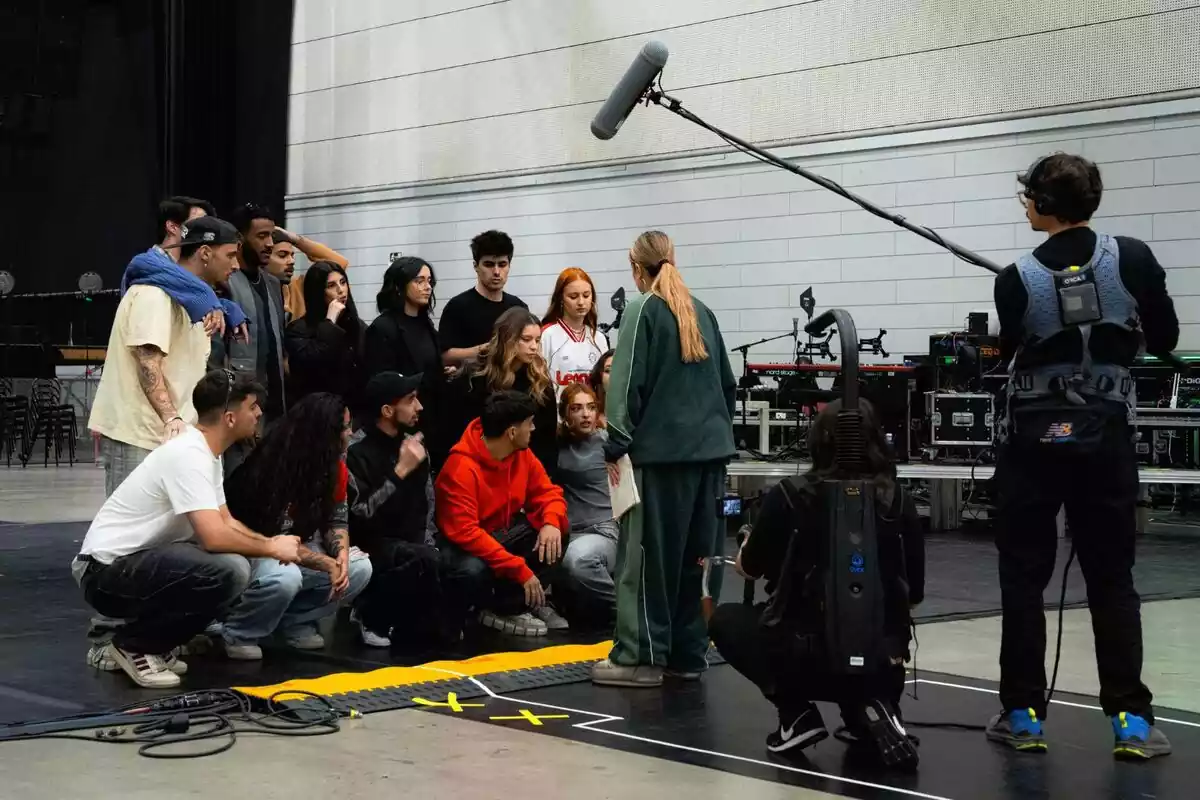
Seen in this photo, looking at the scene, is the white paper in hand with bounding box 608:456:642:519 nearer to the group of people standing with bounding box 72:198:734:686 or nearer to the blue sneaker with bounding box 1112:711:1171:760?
the group of people standing with bounding box 72:198:734:686

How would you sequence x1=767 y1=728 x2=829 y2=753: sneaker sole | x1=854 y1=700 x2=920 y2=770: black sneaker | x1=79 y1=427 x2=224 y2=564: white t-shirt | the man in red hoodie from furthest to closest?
the man in red hoodie → x1=79 y1=427 x2=224 y2=564: white t-shirt → x1=767 y1=728 x2=829 y2=753: sneaker sole → x1=854 y1=700 x2=920 y2=770: black sneaker

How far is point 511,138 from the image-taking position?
1469 centimetres

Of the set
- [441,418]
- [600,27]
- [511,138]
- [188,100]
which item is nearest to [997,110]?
[600,27]

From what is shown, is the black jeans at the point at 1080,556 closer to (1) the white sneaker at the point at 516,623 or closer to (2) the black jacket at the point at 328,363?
(1) the white sneaker at the point at 516,623

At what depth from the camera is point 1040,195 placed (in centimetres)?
371

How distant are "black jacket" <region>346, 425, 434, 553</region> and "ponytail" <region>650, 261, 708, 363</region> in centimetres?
130

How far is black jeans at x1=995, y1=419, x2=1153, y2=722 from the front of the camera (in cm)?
362

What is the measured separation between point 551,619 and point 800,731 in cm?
226

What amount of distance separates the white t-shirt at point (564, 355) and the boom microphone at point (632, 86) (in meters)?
1.24

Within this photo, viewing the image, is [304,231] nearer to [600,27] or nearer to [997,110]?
[600,27]

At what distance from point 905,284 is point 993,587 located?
5.00 meters

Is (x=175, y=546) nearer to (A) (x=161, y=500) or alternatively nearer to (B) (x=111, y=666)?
(A) (x=161, y=500)

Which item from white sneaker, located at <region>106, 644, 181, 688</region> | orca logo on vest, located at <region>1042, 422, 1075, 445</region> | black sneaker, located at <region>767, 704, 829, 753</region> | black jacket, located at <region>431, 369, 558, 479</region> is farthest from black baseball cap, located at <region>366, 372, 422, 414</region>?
orca logo on vest, located at <region>1042, 422, 1075, 445</region>

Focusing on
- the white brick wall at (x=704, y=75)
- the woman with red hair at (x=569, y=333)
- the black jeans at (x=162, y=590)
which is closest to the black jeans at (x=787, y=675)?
the black jeans at (x=162, y=590)
